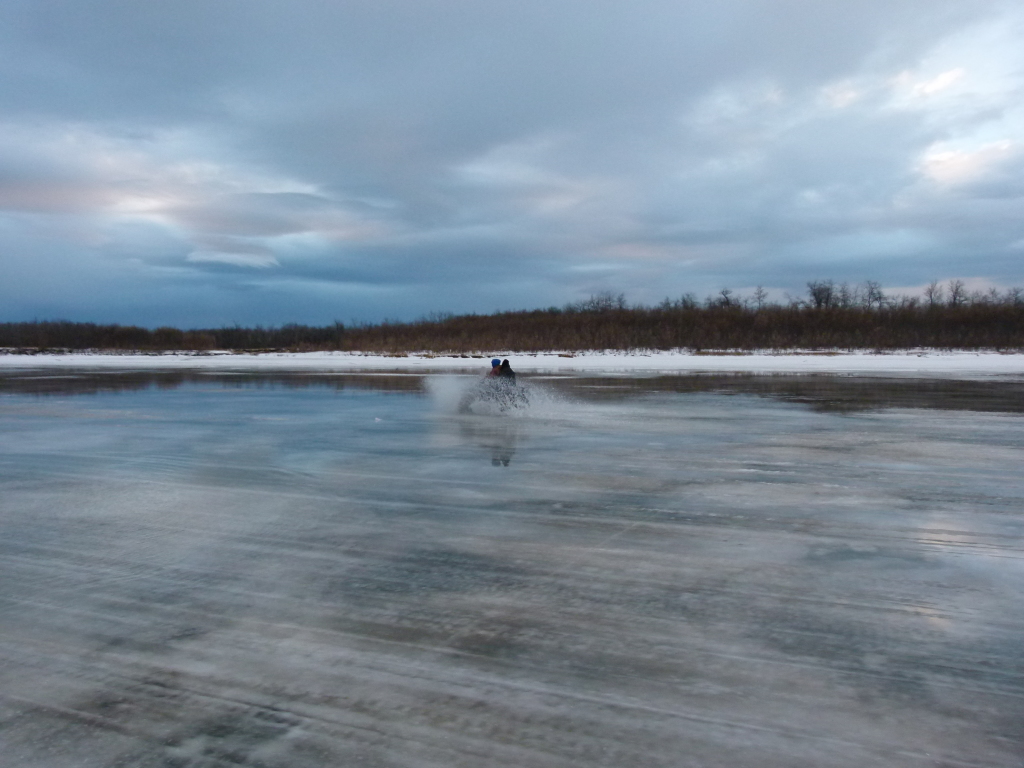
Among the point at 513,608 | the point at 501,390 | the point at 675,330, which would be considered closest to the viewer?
the point at 513,608

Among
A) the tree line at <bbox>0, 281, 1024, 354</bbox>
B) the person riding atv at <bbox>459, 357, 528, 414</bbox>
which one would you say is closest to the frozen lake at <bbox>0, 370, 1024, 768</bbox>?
the person riding atv at <bbox>459, 357, 528, 414</bbox>

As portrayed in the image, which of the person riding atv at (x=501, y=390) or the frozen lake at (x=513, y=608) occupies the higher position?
the person riding atv at (x=501, y=390)

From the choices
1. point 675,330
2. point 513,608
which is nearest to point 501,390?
point 513,608

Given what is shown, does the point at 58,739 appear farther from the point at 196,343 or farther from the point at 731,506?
the point at 196,343

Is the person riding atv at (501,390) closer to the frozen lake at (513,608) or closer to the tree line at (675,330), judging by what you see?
the frozen lake at (513,608)

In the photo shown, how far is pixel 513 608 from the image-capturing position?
3699 mm

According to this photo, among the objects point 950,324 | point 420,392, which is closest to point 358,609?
point 420,392

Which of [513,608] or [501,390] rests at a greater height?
[501,390]

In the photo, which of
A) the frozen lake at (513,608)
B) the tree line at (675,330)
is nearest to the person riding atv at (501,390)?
the frozen lake at (513,608)

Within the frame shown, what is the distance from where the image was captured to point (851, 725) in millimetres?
2574

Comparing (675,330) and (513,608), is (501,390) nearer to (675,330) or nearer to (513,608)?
(513,608)

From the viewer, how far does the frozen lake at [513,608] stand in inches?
99.7

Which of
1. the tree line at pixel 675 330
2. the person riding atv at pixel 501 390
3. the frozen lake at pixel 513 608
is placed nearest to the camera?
the frozen lake at pixel 513 608

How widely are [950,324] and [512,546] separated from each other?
230ft
